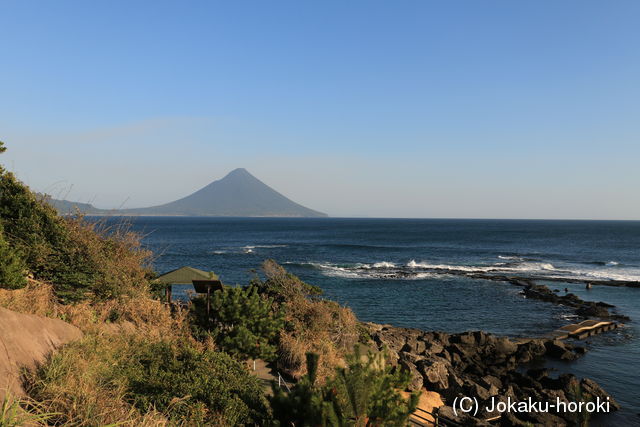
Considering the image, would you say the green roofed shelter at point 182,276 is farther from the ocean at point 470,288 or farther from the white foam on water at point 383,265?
the white foam on water at point 383,265

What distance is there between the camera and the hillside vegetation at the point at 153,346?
6.80m

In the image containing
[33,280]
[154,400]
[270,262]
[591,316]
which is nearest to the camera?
[154,400]

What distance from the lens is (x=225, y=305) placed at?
13562 millimetres

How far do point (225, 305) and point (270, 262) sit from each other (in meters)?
5.68

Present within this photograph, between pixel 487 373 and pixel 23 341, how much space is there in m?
18.9

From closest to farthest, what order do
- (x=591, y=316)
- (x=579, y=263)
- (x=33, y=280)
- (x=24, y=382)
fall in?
(x=24, y=382) → (x=33, y=280) → (x=591, y=316) → (x=579, y=263)

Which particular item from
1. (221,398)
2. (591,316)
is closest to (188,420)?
(221,398)

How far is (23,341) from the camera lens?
8164 mm

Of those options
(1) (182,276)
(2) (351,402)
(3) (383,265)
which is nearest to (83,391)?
(2) (351,402)

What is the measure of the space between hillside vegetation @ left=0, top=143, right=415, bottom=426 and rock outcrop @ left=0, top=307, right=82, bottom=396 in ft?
0.88

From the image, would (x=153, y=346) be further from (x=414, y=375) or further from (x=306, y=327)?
(x=414, y=375)

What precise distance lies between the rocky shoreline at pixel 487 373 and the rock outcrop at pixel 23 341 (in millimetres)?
8921

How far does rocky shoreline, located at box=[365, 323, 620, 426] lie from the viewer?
14469 mm

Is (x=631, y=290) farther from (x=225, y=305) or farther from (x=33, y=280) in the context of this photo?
(x=33, y=280)
